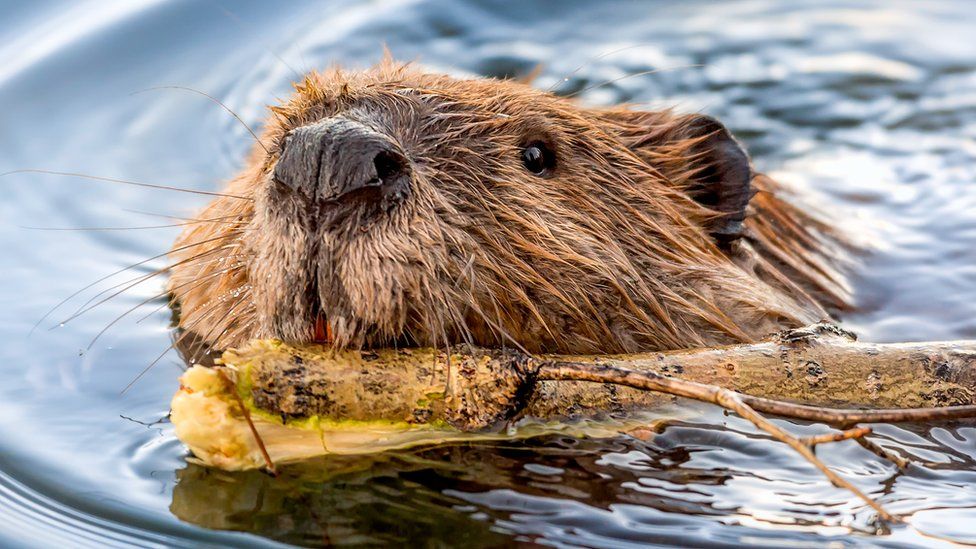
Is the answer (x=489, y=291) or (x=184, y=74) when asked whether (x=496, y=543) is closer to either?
(x=489, y=291)

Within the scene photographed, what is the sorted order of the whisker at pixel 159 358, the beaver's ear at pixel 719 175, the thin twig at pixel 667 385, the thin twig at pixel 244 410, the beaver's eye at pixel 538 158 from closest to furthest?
the thin twig at pixel 667 385 < the thin twig at pixel 244 410 < the beaver's eye at pixel 538 158 < the whisker at pixel 159 358 < the beaver's ear at pixel 719 175

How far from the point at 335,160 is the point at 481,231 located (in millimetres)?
485

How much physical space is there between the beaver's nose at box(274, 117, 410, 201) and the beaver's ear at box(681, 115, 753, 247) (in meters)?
1.30

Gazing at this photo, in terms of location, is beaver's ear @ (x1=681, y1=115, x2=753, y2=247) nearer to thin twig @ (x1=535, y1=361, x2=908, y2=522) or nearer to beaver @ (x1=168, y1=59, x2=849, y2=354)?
beaver @ (x1=168, y1=59, x2=849, y2=354)

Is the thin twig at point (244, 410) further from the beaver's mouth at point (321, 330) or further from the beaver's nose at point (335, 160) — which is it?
the beaver's nose at point (335, 160)

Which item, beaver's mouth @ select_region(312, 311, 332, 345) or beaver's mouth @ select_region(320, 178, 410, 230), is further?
beaver's mouth @ select_region(312, 311, 332, 345)

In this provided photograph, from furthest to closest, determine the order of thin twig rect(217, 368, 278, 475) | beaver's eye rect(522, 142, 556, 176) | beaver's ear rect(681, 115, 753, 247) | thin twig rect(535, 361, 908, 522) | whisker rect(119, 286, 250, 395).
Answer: beaver's ear rect(681, 115, 753, 247)
whisker rect(119, 286, 250, 395)
beaver's eye rect(522, 142, 556, 176)
thin twig rect(217, 368, 278, 475)
thin twig rect(535, 361, 908, 522)

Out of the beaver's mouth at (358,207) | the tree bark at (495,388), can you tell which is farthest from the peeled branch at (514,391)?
the beaver's mouth at (358,207)

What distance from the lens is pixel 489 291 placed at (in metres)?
2.91

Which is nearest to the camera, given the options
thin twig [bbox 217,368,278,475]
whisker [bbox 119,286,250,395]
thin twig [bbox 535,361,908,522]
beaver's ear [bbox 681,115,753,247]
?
thin twig [bbox 535,361,908,522]

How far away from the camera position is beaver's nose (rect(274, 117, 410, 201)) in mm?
2641

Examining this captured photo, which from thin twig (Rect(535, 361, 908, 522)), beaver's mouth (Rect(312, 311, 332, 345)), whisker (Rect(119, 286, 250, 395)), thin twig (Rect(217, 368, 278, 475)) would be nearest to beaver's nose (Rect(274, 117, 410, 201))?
beaver's mouth (Rect(312, 311, 332, 345))

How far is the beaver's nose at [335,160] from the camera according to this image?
264 centimetres

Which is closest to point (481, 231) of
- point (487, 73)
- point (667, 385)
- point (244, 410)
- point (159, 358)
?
point (667, 385)
